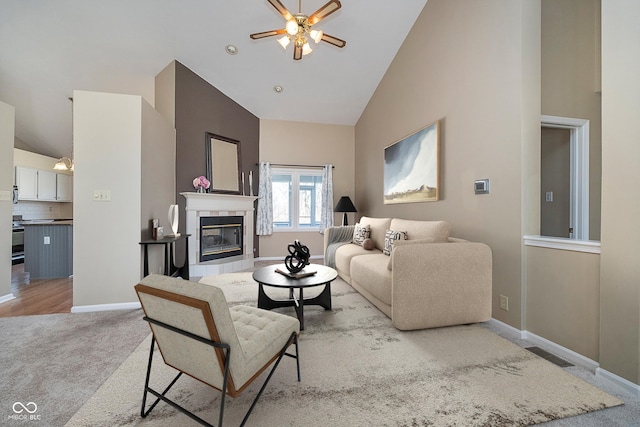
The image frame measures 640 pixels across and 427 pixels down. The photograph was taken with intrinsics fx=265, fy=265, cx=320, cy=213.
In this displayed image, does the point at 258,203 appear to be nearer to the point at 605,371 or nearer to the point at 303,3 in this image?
the point at 303,3

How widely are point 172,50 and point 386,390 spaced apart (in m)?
4.76

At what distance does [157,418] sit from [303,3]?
435 centimetres

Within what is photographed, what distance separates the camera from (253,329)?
1.51m

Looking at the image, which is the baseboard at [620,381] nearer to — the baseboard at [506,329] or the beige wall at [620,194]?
the beige wall at [620,194]

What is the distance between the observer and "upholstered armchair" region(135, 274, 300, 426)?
1094mm

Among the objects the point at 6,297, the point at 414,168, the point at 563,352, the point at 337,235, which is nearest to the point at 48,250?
the point at 6,297

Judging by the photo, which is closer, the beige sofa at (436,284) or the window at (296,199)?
the beige sofa at (436,284)

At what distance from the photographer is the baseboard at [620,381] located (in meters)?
1.54

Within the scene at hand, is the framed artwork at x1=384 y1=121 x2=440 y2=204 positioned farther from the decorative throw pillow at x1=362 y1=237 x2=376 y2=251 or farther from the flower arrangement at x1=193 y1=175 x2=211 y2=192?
the flower arrangement at x1=193 y1=175 x2=211 y2=192

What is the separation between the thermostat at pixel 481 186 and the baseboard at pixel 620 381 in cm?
154

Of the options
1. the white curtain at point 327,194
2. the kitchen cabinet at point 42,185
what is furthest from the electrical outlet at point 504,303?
the kitchen cabinet at point 42,185

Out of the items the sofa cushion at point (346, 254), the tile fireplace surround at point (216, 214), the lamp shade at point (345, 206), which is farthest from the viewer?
the lamp shade at point (345, 206)

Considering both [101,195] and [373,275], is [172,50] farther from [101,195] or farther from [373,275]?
[373,275]

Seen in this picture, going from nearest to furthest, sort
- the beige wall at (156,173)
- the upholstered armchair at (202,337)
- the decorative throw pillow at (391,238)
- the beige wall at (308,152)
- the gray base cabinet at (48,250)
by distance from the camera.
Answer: the upholstered armchair at (202,337)
the beige wall at (156,173)
the decorative throw pillow at (391,238)
the gray base cabinet at (48,250)
the beige wall at (308,152)
